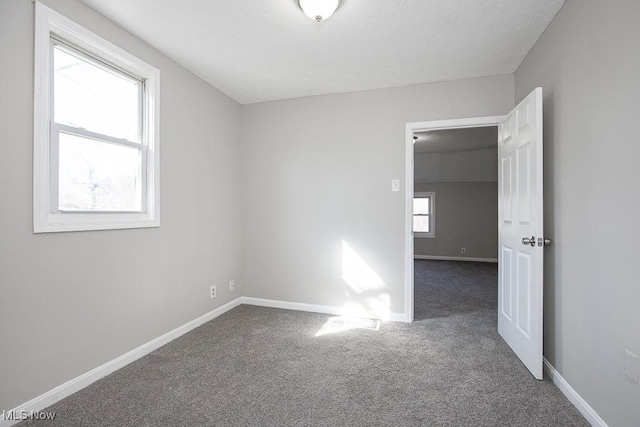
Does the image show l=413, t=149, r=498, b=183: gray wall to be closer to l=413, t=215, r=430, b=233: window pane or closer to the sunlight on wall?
l=413, t=215, r=430, b=233: window pane

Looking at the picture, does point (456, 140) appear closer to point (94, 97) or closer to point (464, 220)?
point (464, 220)

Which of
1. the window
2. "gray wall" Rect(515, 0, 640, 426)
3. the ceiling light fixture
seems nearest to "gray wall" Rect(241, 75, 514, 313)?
"gray wall" Rect(515, 0, 640, 426)

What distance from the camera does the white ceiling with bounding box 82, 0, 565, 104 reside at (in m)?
2.01

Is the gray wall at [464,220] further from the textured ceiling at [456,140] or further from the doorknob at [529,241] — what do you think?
the doorknob at [529,241]

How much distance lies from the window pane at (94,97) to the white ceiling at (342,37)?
1.22 feet

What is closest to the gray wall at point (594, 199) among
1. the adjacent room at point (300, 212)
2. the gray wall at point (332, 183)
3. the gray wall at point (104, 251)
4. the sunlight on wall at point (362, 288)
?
the adjacent room at point (300, 212)

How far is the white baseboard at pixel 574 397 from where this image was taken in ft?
5.29

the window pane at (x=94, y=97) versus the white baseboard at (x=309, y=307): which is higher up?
the window pane at (x=94, y=97)

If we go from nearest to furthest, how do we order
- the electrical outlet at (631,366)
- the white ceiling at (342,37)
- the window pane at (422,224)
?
the electrical outlet at (631,366) → the white ceiling at (342,37) → the window pane at (422,224)

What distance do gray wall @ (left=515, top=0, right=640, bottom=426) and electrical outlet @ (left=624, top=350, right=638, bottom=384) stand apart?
0.03m

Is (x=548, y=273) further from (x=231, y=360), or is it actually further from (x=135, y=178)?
(x=135, y=178)

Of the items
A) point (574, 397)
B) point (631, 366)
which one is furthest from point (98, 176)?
point (574, 397)

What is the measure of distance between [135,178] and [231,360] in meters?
1.61

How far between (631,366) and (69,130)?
3228mm
